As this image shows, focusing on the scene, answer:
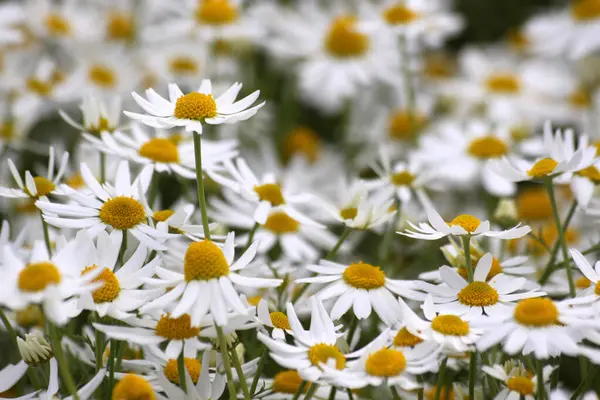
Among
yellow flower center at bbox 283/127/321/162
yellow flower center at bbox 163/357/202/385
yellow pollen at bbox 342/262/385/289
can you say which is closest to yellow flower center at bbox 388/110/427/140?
yellow flower center at bbox 283/127/321/162

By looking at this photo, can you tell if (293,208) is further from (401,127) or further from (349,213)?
(401,127)

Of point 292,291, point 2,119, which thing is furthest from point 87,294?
point 2,119

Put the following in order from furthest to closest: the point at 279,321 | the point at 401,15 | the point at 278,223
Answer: the point at 401,15 < the point at 278,223 < the point at 279,321

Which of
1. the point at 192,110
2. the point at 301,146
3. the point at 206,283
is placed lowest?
the point at 301,146

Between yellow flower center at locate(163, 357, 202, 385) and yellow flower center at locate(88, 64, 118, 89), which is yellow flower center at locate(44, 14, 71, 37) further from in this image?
yellow flower center at locate(163, 357, 202, 385)

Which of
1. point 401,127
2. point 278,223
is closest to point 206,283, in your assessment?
point 278,223
